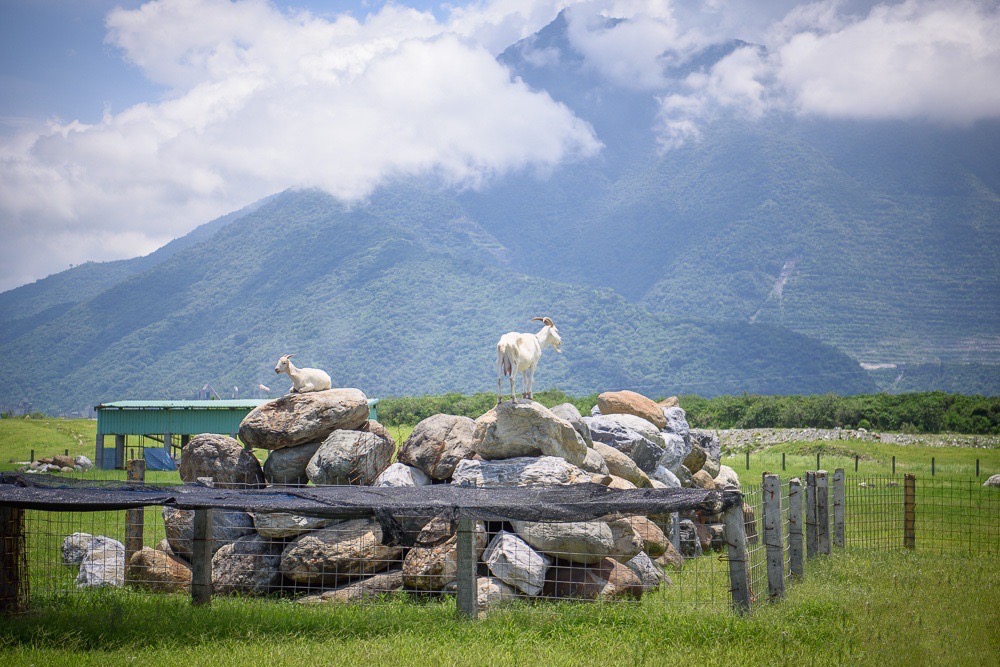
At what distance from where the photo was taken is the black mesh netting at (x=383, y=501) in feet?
34.7

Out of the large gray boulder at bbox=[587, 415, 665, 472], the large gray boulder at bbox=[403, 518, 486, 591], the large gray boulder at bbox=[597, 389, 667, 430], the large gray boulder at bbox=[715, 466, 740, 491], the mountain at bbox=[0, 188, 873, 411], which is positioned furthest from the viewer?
the mountain at bbox=[0, 188, 873, 411]

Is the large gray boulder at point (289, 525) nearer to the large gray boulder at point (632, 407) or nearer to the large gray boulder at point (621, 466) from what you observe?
the large gray boulder at point (621, 466)

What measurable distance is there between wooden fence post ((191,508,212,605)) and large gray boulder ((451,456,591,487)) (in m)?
4.35

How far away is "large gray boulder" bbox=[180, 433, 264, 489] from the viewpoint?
Answer: 15914 millimetres

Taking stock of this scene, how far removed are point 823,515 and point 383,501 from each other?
27.8 ft

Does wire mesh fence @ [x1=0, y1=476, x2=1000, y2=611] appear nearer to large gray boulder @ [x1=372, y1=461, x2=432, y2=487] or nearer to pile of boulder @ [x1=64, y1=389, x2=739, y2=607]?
pile of boulder @ [x1=64, y1=389, x2=739, y2=607]

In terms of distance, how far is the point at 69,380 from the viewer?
636 ft

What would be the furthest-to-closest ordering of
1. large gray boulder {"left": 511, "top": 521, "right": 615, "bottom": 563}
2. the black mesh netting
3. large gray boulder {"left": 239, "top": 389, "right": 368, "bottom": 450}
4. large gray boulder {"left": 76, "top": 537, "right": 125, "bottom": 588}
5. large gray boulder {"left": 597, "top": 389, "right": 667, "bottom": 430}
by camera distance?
large gray boulder {"left": 597, "top": 389, "right": 667, "bottom": 430}, large gray boulder {"left": 239, "top": 389, "right": 368, "bottom": 450}, large gray boulder {"left": 76, "top": 537, "right": 125, "bottom": 588}, large gray boulder {"left": 511, "top": 521, "right": 615, "bottom": 563}, the black mesh netting

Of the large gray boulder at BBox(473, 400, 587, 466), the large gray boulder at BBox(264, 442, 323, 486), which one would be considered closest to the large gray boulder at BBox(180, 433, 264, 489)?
the large gray boulder at BBox(264, 442, 323, 486)

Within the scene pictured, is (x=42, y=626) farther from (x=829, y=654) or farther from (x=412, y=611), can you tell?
(x=829, y=654)

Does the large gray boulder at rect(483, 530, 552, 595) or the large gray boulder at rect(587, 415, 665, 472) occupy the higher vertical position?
the large gray boulder at rect(587, 415, 665, 472)

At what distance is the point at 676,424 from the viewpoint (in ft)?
68.1

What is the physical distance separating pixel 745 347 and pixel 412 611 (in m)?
165

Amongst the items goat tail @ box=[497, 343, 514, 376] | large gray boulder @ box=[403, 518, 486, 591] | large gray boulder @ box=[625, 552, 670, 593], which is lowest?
large gray boulder @ box=[625, 552, 670, 593]
